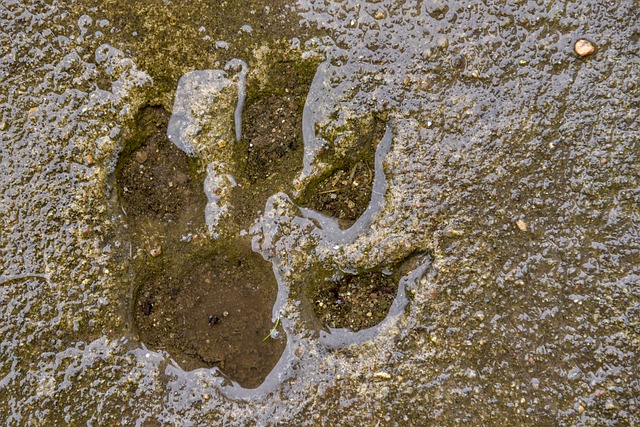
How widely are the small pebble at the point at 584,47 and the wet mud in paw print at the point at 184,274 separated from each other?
4.69 feet

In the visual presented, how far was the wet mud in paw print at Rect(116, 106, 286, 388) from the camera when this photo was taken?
6.01 ft

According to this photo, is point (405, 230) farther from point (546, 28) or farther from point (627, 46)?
point (627, 46)

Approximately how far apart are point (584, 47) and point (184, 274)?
1.77m

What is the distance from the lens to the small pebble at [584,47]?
67.1 inches

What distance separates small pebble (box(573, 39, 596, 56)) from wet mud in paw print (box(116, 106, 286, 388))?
1.43 meters

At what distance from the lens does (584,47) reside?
1.70 metres

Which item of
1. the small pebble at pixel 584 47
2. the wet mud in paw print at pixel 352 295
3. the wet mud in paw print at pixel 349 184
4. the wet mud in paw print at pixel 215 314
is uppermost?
the small pebble at pixel 584 47

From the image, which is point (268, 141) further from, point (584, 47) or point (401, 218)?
point (584, 47)

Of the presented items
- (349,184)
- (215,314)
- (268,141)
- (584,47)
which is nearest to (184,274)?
(215,314)

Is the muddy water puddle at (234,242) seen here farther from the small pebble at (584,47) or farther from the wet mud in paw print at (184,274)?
the small pebble at (584,47)

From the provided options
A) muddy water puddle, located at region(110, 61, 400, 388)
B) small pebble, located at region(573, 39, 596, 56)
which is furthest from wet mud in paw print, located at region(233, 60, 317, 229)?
small pebble, located at region(573, 39, 596, 56)

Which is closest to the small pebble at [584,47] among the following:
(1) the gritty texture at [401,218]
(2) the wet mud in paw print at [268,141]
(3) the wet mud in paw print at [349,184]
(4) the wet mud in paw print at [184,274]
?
(1) the gritty texture at [401,218]

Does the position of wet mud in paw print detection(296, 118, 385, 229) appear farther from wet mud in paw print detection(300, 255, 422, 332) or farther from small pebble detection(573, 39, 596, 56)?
small pebble detection(573, 39, 596, 56)

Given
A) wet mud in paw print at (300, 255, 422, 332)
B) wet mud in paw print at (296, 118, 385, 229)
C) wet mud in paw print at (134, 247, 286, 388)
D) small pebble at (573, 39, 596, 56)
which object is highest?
small pebble at (573, 39, 596, 56)
